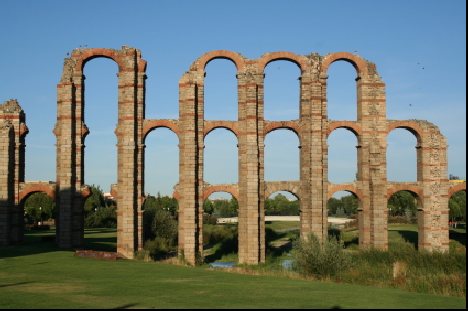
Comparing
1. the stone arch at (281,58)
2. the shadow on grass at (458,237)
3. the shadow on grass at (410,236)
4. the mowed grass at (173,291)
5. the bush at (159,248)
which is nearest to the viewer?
the mowed grass at (173,291)

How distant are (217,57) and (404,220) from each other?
35964 millimetres

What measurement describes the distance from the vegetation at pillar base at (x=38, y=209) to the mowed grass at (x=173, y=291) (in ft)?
129

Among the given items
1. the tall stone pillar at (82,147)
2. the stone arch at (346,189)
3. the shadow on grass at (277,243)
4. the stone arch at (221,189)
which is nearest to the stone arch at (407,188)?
the stone arch at (346,189)

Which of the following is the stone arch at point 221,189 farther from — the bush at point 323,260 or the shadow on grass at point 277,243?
the bush at point 323,260

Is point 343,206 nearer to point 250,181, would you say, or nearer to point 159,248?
point 159,248

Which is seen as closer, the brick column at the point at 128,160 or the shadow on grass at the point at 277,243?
the brick column at the point at 128,160

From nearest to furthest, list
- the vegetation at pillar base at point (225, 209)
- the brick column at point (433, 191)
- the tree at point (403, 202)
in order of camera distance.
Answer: the brick column at point (433, 191) < the tree at point (403, 202) < the vegetation at pillar base at point (225, 209)

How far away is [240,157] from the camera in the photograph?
1350 inches

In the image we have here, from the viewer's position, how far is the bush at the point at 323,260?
22.9 m

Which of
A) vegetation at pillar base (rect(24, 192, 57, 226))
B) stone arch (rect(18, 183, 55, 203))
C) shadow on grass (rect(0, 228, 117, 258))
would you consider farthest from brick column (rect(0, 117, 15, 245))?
vegetation at pillar base (rect(24, 192, 57, 226))

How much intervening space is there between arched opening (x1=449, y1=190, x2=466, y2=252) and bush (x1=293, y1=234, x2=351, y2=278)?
16213mm

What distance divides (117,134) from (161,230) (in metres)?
10.4

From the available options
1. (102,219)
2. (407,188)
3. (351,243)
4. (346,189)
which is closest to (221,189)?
(346,189)

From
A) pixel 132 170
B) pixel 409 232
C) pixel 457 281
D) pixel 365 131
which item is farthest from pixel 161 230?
pixel 457 281
